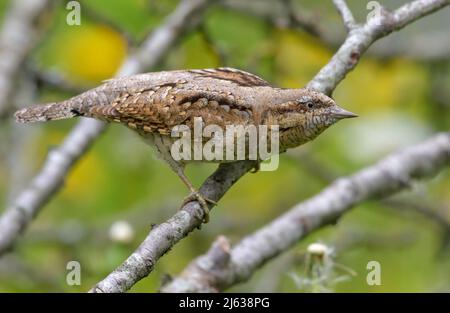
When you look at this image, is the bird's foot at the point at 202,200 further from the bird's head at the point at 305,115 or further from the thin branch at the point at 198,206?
the bird's head at the point at 305,115

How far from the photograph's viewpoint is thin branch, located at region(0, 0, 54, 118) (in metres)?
5.88

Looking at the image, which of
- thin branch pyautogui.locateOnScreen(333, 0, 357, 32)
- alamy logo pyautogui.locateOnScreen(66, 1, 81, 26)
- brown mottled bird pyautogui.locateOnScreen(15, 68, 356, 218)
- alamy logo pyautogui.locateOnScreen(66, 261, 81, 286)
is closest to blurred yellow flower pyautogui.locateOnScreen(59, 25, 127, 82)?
alamy logo pyautogui.locateOnScreen(66, 1, 81, 26)

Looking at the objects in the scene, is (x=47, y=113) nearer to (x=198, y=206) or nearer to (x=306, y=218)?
(x=198, y=206)

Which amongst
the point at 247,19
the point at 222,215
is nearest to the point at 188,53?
the point at 247,19

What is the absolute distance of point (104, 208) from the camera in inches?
284

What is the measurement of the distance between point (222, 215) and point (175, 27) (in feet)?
6.29

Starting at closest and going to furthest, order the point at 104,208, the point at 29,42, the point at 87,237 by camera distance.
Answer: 1. the point at 29,42
2. the point at 87,237
3. the point at 104,208

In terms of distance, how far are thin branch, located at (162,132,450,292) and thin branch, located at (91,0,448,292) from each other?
717mm

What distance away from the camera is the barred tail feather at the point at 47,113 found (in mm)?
4730

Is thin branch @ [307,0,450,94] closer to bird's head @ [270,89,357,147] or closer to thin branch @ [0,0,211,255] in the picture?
bird's head @ [270,89,357,147]

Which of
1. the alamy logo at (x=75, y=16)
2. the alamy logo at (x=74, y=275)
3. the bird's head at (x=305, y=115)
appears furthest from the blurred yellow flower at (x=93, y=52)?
the bird's head at (x=305, y=115)

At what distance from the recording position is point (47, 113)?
4828 millimetres

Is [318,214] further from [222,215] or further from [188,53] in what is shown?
[188,53]
